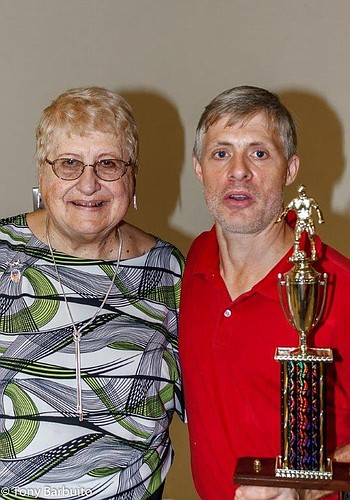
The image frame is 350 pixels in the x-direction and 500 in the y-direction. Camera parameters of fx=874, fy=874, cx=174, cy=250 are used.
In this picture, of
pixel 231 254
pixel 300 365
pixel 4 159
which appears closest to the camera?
pixel 300 365

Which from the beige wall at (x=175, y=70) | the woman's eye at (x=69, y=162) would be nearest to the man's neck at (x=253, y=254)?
the woman's eye at (x=69, y=162)

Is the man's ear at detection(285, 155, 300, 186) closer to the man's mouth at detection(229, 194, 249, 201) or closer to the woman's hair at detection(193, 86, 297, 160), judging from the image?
the woman's hair at detection(193, 86, 297, 160)

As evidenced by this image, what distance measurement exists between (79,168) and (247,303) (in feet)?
1.56

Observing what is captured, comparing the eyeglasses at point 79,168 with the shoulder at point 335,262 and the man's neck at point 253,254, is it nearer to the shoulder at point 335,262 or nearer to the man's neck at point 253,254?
the man's neck at point 253,254

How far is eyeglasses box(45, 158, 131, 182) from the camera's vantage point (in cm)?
192

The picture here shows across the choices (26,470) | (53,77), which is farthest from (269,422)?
(53,77)

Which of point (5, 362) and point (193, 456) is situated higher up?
point (5, 362)

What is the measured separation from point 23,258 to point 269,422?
26.5 inches

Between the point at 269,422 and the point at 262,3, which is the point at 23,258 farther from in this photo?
the point at 262,3

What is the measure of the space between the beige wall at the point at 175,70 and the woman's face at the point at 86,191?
1116 millimetres

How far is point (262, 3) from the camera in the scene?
9.99 feet

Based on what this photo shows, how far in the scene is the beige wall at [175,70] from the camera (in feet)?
9.85

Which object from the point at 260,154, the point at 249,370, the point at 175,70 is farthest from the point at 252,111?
the point at 175,70

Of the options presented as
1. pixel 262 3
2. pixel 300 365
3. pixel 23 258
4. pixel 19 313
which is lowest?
pixel 300 365
